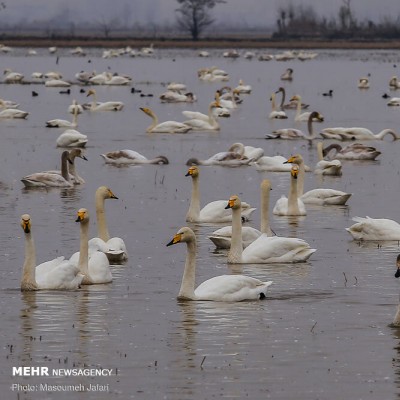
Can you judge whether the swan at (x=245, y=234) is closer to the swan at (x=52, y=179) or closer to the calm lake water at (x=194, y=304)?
the calm lake water at (x=194, y=304)

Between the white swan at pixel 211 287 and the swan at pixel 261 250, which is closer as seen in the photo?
the white swan at pixel 211 287

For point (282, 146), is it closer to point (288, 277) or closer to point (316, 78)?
point (288, 277)

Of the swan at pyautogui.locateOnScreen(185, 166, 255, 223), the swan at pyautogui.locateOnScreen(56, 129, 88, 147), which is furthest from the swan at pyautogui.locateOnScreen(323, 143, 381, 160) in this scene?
the swan at pyautogui.locateOnScreen(185, 166, 255, 223)

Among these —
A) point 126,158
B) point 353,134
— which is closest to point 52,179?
point 126,158

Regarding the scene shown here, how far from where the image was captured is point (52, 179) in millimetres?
22594

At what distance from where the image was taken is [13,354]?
1115 cm

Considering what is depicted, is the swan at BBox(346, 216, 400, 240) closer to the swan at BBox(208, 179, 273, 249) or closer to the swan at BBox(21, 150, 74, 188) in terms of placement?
the swan at BBox(208, 179, 273, 249)

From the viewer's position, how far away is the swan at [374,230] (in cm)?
1705

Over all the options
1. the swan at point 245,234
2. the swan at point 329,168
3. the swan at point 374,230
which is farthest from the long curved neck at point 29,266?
the swan at point 329,168

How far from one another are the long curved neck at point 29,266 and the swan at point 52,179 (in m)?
9.06

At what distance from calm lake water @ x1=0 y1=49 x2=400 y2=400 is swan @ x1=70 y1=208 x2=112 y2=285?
0.12 meters

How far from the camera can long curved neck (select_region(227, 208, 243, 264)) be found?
50.0 ft

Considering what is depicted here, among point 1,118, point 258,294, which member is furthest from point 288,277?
point 1,118

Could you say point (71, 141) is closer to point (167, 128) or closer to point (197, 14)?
point (167, 128)
